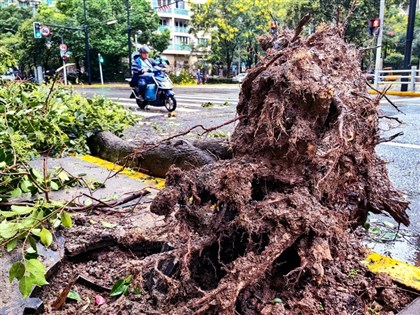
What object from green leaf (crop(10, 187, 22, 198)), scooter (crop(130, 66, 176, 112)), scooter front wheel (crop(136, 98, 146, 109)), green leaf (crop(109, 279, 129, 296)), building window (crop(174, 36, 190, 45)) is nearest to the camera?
green leaf (crop(109, 279, 129, 296))

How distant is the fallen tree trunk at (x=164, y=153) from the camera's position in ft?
10.5

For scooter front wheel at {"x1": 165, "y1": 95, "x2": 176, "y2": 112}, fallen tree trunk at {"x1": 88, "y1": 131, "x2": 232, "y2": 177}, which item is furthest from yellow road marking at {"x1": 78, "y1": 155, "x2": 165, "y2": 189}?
scooter front wheel at {"x1": 165, "y1": 95, "x2": 176, "y2": 112}

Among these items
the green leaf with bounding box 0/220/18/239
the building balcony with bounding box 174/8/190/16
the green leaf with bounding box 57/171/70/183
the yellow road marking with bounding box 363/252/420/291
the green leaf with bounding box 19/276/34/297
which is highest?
the building balcony with bounding box 174/8/190/16

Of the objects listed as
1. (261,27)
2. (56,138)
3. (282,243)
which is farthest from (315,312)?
(261,27)

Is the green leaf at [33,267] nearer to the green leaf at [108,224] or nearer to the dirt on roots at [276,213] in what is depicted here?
the dirt on roots at [276,213]

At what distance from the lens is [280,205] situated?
5.05 ft

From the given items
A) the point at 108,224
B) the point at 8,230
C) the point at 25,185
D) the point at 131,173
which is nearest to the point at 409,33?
the point at 131,173

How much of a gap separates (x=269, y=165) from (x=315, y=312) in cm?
60

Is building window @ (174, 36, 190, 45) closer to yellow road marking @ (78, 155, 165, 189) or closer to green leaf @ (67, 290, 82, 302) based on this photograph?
yellow road marking @ (78, 155, 165, 189)

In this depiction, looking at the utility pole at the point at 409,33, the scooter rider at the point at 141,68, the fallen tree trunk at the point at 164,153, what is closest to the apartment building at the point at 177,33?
the utility pole at the point at 409,33

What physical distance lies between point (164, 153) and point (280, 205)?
2.22 meters

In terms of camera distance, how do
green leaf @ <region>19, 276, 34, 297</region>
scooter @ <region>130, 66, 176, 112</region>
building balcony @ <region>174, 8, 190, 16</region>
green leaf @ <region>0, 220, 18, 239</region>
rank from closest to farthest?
1. green leaf @ <region>19, 276, 34, 297</region>
2. green leaf @ <region>0, 220, 18, 239</region>
3. scooter @ <region>130, 66, 176, 112</region>
4. building balcony @ <region>174, 8, 190, 16</region>

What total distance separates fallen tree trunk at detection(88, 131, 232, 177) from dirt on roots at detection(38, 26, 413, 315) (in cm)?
59

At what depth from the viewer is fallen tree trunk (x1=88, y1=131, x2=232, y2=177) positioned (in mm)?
3209
